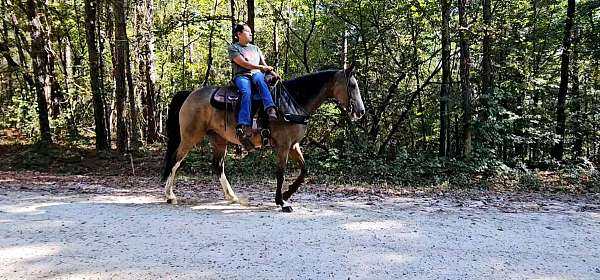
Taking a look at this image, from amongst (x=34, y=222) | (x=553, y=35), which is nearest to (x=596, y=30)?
(x=553, y=35)

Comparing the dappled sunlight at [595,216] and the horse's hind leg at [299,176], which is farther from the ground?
the horse's hind leg at [299,176]

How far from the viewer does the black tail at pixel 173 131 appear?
716cm

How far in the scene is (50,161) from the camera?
47.8ft

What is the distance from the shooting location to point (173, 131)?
736cm

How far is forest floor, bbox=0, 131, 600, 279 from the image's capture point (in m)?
3.89

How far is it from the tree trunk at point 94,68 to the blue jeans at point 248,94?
12.1 meters

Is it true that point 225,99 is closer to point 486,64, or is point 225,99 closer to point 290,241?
point 290,241

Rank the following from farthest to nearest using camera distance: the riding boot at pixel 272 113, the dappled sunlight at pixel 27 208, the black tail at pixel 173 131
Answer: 1. the black tail at pixel 173 131
2. the riding boot at pixel 272 113
3. the dappled sunlight at pixel 27 208

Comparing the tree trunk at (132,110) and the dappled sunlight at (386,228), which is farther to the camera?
the tree trunk at (132,110)

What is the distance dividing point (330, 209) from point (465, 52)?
29.2 ft

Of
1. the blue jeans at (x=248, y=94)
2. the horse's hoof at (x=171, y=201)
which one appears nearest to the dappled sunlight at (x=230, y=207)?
→ the horse's hoof at (x=171, y=201)

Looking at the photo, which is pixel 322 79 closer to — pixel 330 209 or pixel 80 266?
pixel 330 209

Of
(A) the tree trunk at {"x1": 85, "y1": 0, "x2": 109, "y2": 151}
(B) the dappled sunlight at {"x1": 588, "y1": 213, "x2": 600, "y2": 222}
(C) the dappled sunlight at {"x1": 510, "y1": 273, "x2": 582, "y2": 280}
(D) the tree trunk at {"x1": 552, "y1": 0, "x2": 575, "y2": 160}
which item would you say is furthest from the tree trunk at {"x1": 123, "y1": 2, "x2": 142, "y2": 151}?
(D) the tree trunk at {"x1": 552, "y1": 0, "x2": 575, "y2": 160}

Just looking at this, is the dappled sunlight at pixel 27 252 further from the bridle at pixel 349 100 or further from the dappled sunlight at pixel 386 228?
the bridle at pixel 349 100
